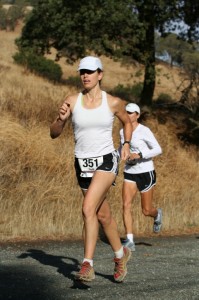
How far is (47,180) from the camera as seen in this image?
13.5 meters

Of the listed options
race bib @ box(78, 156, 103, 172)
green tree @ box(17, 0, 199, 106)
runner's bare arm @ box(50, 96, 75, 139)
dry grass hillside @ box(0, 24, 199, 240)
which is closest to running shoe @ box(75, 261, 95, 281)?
race bib @ box(78, 156, 103, 172)

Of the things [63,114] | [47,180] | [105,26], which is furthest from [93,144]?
[105,26]

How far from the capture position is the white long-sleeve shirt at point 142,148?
9297 mm

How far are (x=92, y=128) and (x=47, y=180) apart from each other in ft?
24.5

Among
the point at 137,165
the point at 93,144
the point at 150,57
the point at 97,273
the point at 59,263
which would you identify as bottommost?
the point at 59,263

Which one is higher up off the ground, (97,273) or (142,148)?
(142,148)

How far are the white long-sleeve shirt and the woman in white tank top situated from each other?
2858mm

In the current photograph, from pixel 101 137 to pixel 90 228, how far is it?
0.89 m

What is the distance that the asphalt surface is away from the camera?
19.5 feet

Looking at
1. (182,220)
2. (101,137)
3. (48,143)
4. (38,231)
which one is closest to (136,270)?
(101,137)

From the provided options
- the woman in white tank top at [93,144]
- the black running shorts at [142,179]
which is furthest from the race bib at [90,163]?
the black running shorts at [142,179]

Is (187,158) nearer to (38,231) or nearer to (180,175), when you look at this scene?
(180,175)

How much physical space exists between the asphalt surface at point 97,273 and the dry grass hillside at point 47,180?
134 cm

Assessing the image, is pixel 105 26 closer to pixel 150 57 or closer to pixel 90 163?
pixel 150 57
